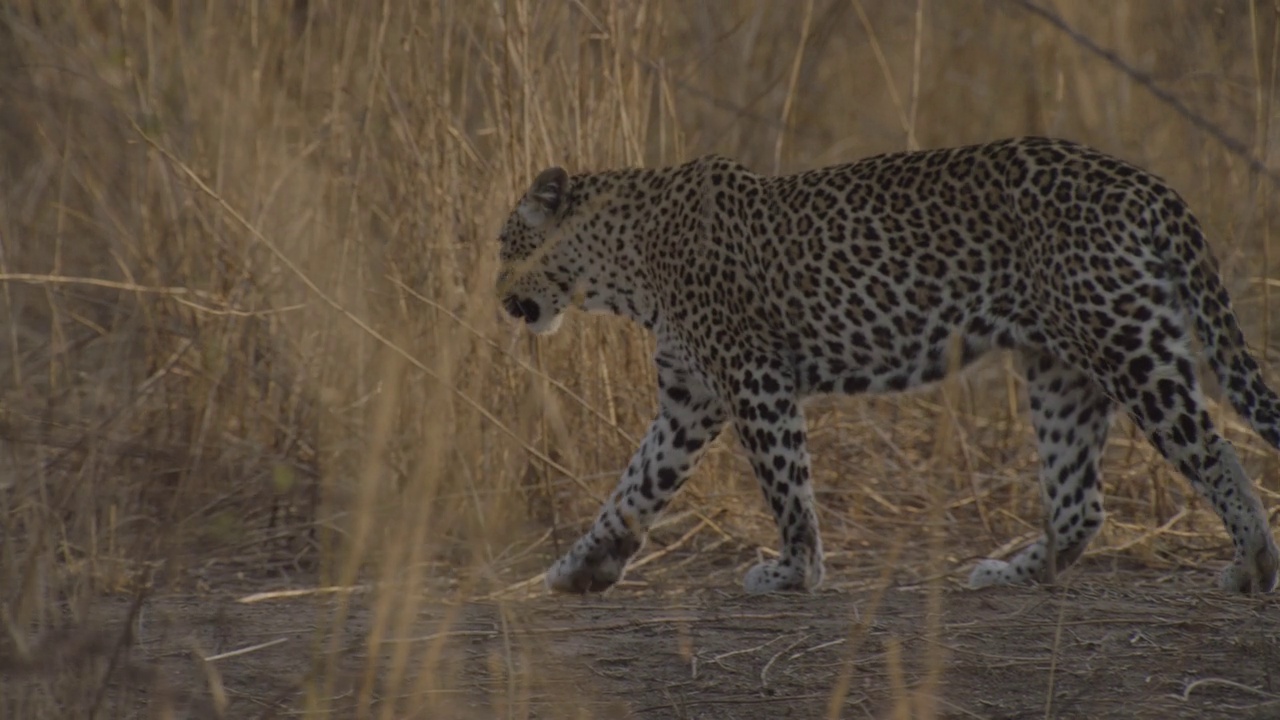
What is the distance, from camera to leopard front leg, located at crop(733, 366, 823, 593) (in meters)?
5.38

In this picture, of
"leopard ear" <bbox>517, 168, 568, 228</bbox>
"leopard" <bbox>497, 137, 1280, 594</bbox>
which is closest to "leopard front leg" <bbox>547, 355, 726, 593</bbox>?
"leopard" <bbox>497, 137, 1280, 594</bbox>

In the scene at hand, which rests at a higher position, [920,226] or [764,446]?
[920,226]

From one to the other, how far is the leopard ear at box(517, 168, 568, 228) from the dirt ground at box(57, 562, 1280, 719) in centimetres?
140

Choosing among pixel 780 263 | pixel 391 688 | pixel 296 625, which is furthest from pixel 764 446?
pixel 391 688

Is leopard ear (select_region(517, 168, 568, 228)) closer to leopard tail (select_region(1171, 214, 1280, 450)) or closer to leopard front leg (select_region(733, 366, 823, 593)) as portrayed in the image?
leopard front leg (select_region(733, 366, 823, 593))

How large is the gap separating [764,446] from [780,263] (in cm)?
57

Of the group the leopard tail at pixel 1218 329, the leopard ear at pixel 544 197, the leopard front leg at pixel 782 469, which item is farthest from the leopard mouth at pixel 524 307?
the leopard tail at pixel 1218 329

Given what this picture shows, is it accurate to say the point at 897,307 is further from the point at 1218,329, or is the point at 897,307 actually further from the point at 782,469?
the point at 1218,329

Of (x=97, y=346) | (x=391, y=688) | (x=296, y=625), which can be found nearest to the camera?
(x=391, y=688)

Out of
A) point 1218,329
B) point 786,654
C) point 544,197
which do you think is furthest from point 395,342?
point 1218,329

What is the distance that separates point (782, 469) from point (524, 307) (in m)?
1.15

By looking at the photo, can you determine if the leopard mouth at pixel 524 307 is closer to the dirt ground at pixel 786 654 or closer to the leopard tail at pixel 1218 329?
the dirt ground at pixel 786 654

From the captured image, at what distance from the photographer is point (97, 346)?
7.74 metres

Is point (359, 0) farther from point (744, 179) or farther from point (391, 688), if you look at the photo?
point (391, 688)
